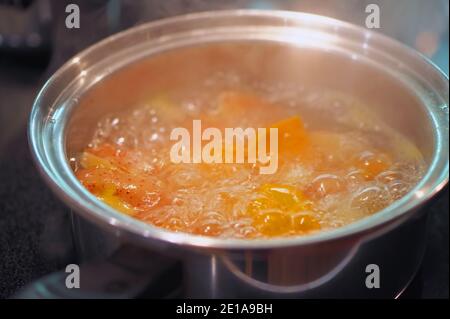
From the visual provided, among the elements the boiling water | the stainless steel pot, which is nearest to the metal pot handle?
the stainless steel pot

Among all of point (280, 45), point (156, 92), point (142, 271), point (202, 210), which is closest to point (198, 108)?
point (156, 92)

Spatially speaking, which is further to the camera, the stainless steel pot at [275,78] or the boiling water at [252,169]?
the boiling water at [252,169]

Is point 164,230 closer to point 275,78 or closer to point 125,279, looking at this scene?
point 125,279

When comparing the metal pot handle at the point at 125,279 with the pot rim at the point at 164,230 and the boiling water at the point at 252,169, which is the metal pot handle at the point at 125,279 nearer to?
the pot rim at the point at 164,230

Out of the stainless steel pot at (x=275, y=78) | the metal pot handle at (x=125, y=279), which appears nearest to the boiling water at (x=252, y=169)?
the stainless steel pot at (x=275, y=78)

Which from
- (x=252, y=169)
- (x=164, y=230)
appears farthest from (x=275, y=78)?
(x=164, y=230)
